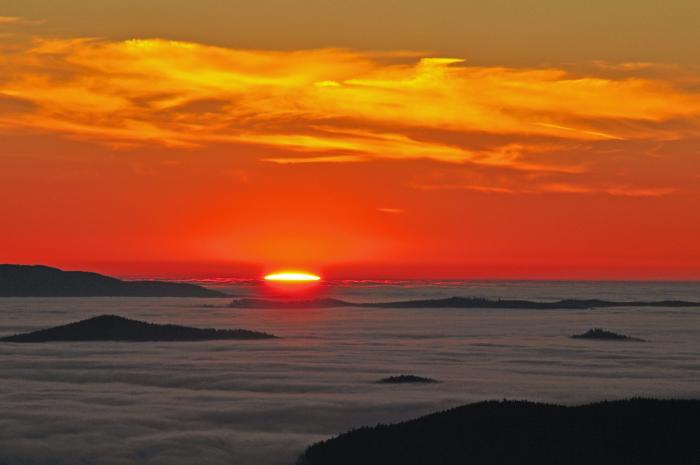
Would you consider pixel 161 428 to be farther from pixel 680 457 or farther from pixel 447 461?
pixel 680 457

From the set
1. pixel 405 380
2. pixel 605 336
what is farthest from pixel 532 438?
pixel 605 336

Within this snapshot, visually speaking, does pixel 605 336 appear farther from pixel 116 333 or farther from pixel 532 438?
pixel 532 438

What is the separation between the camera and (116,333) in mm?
97750

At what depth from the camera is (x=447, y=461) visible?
32.9 metres

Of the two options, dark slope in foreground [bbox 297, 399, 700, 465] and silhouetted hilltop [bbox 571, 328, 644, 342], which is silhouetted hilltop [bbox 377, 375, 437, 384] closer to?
dark slope in foreground [bbox 297, 399, 700, 465]

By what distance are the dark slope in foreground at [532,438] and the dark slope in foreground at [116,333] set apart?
207 feet

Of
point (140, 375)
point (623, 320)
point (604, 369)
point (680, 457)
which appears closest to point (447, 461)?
point (680, 457)

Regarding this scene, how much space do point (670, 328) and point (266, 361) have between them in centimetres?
6357

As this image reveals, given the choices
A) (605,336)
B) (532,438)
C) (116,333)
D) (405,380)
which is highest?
(605,336)

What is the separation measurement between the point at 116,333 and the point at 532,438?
68.0 metres

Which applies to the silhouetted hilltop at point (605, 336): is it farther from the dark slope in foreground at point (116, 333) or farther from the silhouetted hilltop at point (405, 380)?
the silhouetted hilltop at point (405, 380)

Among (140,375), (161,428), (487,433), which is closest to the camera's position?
(487,433)

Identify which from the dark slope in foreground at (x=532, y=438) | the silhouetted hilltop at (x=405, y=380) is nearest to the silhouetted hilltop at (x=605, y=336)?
the silhouetted hilltop at (x=405, y=380)

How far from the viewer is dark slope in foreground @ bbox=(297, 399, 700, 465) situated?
32812mm
